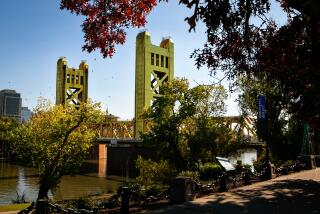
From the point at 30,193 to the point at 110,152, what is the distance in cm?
2903

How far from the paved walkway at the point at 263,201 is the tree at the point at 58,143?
46.8ft

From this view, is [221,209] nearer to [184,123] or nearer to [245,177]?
[245,177]

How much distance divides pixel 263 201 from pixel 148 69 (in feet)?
157

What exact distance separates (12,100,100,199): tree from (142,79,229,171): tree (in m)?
4.67

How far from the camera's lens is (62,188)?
40.7 m

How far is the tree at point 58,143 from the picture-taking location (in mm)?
26531

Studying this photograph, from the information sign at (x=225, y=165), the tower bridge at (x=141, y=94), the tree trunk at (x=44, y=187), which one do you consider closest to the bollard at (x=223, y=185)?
the information sign at (x=225, y=165)

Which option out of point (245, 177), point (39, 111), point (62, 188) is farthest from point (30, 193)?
point (245, 177)

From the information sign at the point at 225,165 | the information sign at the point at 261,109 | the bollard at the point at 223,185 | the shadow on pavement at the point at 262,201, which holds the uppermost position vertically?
the information sign at the point at 261,109

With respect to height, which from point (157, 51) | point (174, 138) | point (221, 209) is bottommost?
point (221, 209)

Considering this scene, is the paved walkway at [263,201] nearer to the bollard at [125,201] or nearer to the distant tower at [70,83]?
the bollard at [125,201]

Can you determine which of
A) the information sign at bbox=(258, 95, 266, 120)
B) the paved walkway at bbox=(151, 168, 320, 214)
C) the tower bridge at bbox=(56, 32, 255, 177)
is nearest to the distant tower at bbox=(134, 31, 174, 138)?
the tower bridge at bbox=(56, 32, 255, 177)

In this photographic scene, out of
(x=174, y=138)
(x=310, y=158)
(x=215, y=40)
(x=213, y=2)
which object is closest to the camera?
(x=213, y=2)

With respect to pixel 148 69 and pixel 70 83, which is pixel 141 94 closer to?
pixel 148 69
